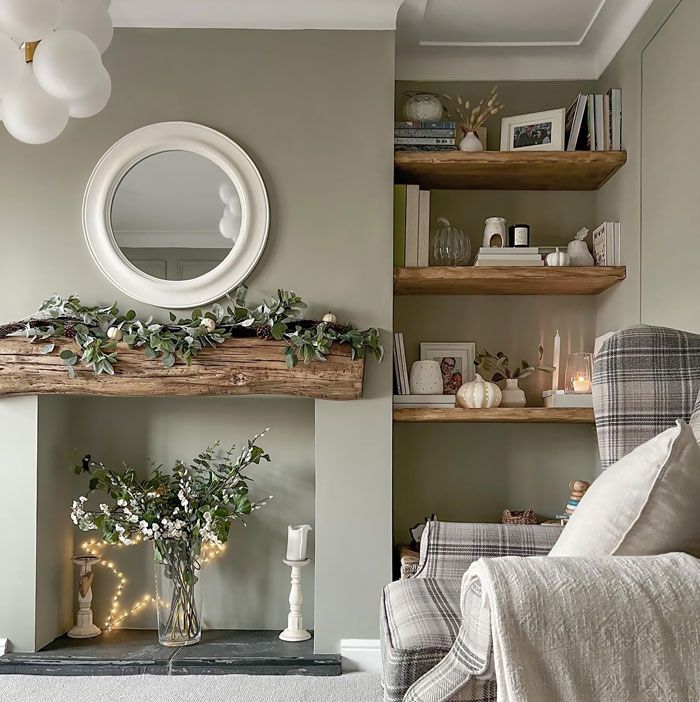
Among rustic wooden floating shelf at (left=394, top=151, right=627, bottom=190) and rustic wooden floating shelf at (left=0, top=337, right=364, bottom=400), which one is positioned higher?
rustic wooden floating shelf at (left=394, top=151, right=627, bottom=190)

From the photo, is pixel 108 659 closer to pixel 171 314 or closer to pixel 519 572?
pixel 171 314

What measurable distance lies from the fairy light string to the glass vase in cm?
19

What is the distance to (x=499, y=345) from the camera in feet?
11.7

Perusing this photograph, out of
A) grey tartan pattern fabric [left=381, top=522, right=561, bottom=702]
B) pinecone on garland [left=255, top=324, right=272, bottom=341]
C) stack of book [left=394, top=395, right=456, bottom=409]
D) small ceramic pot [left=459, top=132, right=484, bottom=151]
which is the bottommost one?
grey tartan pattern fabric [left=381, top=522, right=561, bottom=702]

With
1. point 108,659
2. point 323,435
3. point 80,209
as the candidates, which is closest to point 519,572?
point 323,435

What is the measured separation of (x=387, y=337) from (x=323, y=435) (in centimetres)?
43

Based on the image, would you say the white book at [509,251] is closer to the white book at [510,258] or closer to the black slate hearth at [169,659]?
the white book at [510,258]

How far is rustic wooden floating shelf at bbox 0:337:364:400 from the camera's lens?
2.97 metres

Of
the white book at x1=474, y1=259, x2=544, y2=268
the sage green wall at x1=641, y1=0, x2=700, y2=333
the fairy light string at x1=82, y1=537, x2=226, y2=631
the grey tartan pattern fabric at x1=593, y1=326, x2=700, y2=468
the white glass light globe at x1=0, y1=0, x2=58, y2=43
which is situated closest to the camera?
the white glass light globe at x1=0, y1=0, x2=58, y2=43

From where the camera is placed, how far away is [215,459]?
3.40 meters

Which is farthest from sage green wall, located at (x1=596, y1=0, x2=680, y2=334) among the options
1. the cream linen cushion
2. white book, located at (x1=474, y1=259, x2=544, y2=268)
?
the cream linen cushion

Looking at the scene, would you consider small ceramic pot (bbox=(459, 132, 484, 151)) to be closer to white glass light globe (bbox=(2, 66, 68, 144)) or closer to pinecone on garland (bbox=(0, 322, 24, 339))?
pinecone on garland (bbox=(0, 322, 24, 339))

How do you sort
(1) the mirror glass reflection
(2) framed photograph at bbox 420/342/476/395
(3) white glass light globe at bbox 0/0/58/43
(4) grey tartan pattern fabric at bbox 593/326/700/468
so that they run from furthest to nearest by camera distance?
(2) framed photograph at bbox 420/342/476/395, (1) the mirror glass reflection, (4) grey tartan pattern fabric at bbox 593/326/700/468, (3) white glass light globe at bbox 0/0/58/43

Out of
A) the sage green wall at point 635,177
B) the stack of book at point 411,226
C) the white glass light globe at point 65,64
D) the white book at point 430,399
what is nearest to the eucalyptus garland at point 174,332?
the white book at point 430,399
